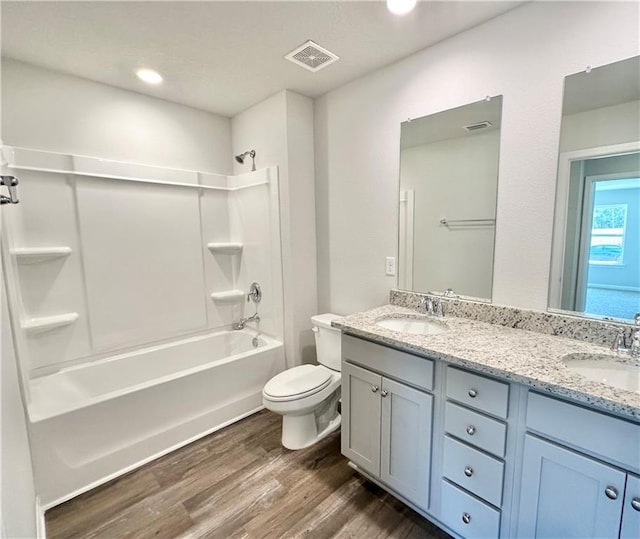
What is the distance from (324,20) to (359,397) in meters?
→ 1.96

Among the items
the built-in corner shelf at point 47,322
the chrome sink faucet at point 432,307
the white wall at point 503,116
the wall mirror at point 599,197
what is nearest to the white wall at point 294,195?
the white wall at point 503,116

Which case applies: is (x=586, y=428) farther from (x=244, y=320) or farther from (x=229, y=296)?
(x=229, y=296)

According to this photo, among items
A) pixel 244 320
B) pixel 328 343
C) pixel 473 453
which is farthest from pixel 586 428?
pixel 244 320

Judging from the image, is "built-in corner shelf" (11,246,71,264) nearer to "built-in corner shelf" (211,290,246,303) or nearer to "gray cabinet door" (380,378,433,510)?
"built-in corner shelf" (211,290,246,303)

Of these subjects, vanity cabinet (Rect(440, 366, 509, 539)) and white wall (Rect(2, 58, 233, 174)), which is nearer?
vanity cabinet (Rect(440, 366, 509, 539))

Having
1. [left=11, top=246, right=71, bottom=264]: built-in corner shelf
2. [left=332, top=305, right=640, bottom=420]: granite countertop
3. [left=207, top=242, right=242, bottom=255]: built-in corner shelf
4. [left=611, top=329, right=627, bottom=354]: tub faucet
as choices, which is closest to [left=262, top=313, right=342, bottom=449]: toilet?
[left=332, top=305, right=640, bottom=420]: granite countertop

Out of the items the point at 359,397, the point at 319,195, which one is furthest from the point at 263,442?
the point at 319,195

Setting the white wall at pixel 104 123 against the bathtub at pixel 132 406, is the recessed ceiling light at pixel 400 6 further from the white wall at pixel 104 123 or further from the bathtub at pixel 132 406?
the bathtub at pixel 132 406

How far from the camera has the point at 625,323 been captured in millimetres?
1279

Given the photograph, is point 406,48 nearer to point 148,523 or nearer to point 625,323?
point 625,323

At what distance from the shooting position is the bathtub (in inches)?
65.9

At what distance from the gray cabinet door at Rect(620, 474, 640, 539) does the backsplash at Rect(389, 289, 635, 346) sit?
58 cm

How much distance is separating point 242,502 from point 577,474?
1.51 meters

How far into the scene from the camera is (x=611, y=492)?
936 millimetres
